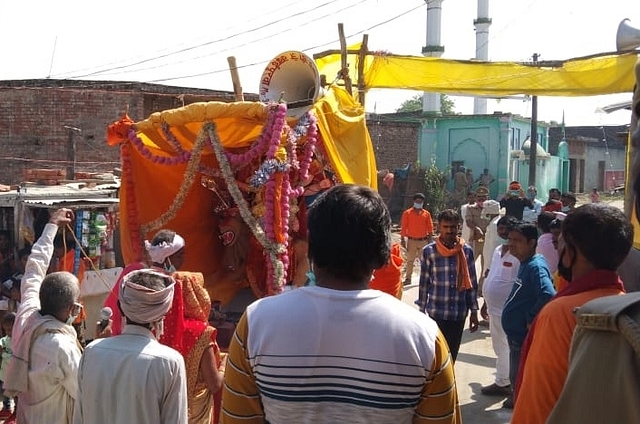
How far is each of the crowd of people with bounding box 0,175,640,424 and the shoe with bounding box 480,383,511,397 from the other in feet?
10.4

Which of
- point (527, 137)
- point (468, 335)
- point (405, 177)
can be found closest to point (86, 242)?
point (468, 335)

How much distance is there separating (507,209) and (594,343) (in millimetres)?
9924

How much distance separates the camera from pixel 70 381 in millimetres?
3426

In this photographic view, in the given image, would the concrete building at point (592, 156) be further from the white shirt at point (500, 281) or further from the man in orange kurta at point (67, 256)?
the man in orange kurta at point (67, 256)

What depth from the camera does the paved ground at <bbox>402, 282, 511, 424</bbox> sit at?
585 centimetres

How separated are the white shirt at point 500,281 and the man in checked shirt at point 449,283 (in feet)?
0.49

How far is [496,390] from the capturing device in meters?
6.32

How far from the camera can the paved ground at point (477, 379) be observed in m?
5.85

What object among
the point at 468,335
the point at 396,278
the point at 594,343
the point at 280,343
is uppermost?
the point at 594,343

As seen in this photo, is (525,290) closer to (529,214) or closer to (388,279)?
(388,279)

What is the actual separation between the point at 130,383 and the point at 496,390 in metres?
4.45

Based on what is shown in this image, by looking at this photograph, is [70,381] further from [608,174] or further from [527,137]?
[608,174]

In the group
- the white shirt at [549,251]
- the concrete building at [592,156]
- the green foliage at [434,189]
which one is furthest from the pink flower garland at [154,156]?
the concrete building at [592,156]

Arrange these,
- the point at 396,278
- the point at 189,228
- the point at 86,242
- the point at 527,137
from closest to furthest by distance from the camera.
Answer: the point at 396,278, the point at 189,228, the point at 86,242, the point at 527,137
